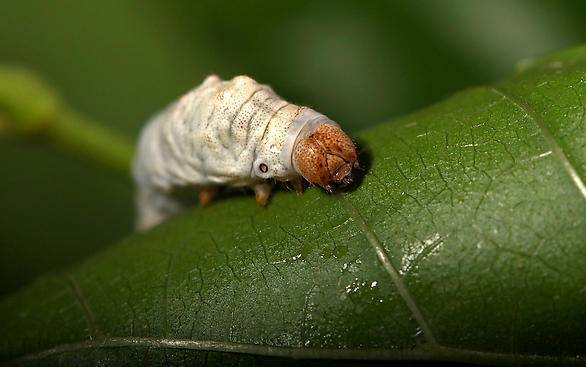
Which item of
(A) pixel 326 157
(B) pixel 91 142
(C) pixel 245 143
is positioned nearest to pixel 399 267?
(A) pixel 326 157

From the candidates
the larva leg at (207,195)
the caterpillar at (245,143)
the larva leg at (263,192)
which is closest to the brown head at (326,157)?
the caterpillar at (245,143)

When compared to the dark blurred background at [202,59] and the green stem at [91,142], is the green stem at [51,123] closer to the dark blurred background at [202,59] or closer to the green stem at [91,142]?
the green stem at [91,142]

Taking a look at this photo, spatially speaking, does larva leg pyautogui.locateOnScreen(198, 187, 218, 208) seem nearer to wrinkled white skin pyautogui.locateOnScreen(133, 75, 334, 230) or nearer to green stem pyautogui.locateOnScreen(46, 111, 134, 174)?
wrinkled white skin pyautogui.locateOnScreen(133, 75, 334, 230)

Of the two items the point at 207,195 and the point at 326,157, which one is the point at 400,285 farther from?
the point at 207,195

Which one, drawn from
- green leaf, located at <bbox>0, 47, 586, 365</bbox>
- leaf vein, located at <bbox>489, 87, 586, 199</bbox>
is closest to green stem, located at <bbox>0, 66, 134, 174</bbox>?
green leaf, located at <bbox>0, 47, 586, 365</bbox>

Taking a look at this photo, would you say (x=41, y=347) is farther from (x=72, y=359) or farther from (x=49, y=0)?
(x=49, y=0)
